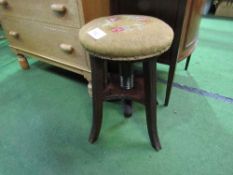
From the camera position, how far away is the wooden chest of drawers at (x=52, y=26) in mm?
915

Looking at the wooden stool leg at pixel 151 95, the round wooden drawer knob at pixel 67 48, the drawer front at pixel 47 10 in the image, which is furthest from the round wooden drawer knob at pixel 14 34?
the wooden stool leg at pixel 151 95

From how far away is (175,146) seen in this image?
908mm

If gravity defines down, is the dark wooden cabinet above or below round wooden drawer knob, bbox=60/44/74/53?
above

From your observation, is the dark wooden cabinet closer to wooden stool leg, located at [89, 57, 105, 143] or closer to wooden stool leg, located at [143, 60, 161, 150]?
wooden stool leg, located at [143, 60, 161, 150]

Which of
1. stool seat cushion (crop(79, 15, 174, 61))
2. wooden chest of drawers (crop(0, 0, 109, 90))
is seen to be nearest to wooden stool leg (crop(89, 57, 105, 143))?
stool seat cushion (crop(79, 15, 174, 61))

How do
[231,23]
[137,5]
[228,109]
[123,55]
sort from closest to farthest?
[123,55], [137,5], [228,109], [231,23]

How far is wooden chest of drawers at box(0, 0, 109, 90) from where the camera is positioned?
92 cm

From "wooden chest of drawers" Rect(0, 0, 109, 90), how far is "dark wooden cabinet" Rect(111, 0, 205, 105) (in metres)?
0.13

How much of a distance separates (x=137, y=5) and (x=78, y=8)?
32 cm

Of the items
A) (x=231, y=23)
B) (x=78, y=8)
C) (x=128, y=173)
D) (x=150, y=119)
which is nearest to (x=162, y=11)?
(x=78, y=8)

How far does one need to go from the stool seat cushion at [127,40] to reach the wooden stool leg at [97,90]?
3.1 inches

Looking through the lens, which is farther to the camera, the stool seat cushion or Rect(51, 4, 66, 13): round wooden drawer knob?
Rect(51, 4, 66, 13): round wooden drawer knob

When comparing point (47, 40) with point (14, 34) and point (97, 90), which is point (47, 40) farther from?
point (97, 90)

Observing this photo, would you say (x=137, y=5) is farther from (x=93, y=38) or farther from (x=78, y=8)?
(x=93, y=38)
